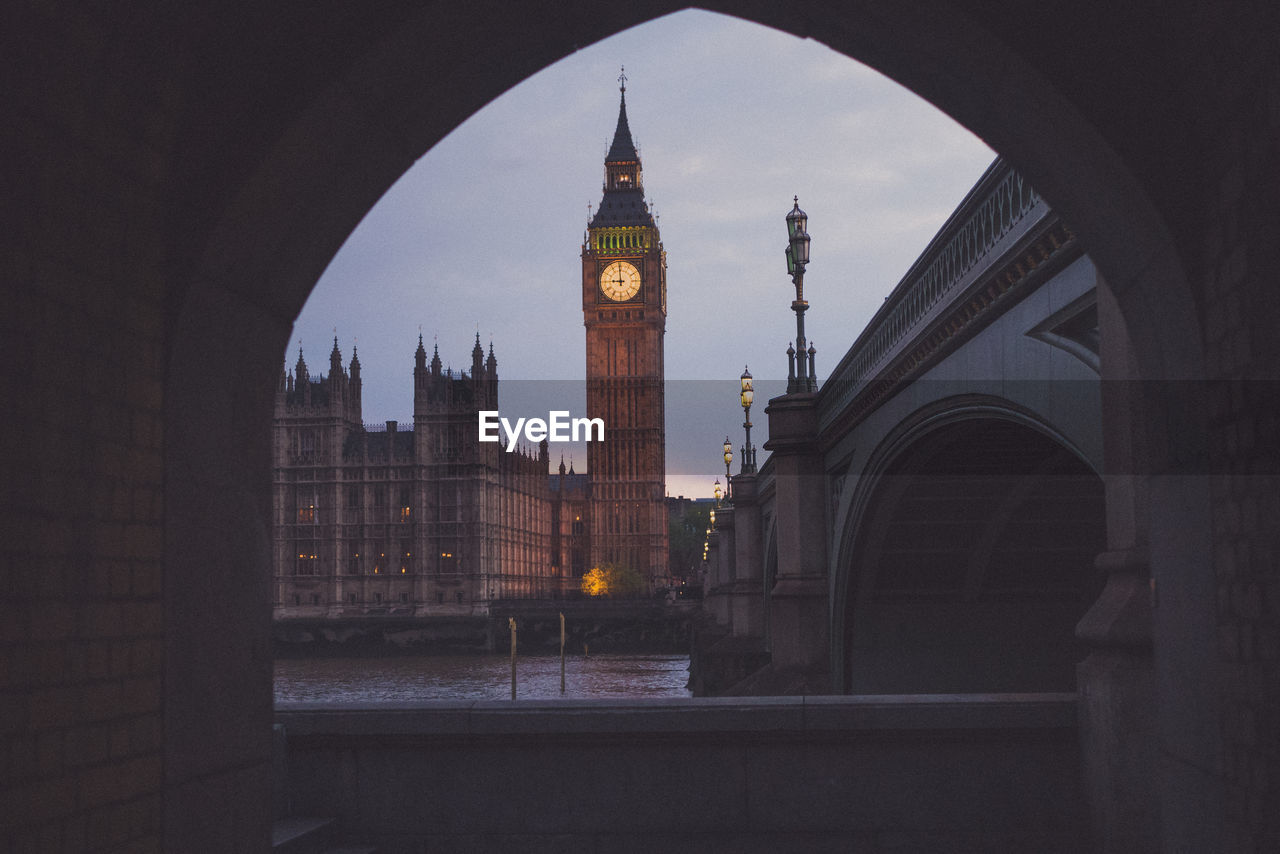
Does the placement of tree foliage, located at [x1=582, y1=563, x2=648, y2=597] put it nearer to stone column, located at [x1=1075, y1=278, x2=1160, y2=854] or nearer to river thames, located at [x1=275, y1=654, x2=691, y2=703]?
river thames, located at [x1=275, y1=654, x2=691, y2=703]

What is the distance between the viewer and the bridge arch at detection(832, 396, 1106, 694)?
1897 centimetres

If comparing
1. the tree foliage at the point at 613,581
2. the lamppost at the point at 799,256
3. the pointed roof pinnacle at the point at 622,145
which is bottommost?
the tree foliage at the point at 613,581

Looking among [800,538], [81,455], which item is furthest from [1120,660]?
[800,538]

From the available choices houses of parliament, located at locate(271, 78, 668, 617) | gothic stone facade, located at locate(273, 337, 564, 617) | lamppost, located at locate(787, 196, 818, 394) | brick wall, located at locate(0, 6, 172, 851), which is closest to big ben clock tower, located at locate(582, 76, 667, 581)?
houses of parliament, located at locate(271, 78, 668, 617)

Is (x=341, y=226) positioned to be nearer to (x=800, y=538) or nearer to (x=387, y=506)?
(x=800, y=538)

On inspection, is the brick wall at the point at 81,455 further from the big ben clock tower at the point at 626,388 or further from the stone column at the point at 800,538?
the big ben clock tower at the point at 626,388

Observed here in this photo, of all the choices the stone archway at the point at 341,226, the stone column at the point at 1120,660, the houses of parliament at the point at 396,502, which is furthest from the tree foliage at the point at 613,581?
the stone archway at the point at 341,226

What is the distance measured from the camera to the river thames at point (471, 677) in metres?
58.7

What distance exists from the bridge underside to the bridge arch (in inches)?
1.0

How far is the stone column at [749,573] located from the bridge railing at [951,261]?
61.6ft

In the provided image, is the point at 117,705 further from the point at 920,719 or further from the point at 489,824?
the point at 920,719

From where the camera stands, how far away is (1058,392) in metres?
10.3

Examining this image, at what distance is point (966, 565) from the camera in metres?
23.8

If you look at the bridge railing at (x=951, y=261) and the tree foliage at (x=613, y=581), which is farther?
the tree foliage at (x=613, y=581)
